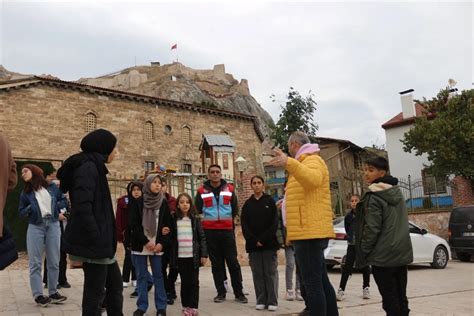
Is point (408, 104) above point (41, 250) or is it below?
above

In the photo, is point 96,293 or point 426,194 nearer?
point 96,293

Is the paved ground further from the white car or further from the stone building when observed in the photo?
the stone building

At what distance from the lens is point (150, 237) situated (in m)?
5.51

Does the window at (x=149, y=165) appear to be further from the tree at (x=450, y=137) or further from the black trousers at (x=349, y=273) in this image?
the black trousers at (x=349, y=273)

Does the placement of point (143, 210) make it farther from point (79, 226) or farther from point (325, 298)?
point (325, 298)

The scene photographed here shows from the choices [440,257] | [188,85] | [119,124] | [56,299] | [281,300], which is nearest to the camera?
[56,299]

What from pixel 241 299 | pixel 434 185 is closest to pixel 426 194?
pixel 434 185

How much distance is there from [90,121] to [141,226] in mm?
23665

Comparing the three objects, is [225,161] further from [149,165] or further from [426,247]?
[426,247]

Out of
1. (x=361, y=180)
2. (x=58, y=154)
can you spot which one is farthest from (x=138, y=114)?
(x=361, y=180)

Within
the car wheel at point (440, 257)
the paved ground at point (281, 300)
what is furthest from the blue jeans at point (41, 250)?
the car wheel at point (440, 257)

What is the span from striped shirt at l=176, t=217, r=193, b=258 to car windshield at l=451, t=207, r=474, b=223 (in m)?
12.6

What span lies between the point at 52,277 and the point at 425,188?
22.7 meters

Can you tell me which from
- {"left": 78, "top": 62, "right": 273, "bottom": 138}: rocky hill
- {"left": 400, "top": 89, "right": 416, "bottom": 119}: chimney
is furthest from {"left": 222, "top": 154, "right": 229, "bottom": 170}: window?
{"left": 78, "top": 62, "right": 273, "bottom": 138}: rocky hill
